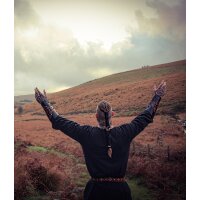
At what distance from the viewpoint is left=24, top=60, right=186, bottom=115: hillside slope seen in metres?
6.89

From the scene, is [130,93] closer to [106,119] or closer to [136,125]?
[136,125]

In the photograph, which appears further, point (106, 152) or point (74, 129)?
point (74, 129)

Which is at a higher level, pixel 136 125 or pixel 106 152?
pixel 136 125

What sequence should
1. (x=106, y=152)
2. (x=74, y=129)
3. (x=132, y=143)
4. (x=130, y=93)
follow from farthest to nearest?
(x=130, y=93) < (x=132, y=143) < (x=74, y=129) < (x=106, y=152)

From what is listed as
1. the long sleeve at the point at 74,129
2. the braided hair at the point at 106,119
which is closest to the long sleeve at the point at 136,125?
the braided hair at the point at 106,119

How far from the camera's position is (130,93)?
23.1 feet

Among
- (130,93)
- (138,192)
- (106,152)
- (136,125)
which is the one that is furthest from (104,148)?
(130,93)

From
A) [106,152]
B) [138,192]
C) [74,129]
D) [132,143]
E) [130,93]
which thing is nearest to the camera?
[106,152]

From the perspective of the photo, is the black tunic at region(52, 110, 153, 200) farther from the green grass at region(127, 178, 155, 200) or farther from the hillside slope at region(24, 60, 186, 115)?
the hillside slope at region(24, 60, 186, 115)

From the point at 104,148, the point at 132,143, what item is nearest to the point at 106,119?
the point at 104,148

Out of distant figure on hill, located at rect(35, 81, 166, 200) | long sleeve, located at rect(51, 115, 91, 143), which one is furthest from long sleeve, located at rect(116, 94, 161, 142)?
long sleeve, located at rect(51, 115, 91, 143)

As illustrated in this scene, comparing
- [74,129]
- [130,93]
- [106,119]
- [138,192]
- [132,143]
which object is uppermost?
[130,93]

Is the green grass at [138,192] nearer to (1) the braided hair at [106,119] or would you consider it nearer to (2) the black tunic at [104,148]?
(2) the black tunic at [104,148]
